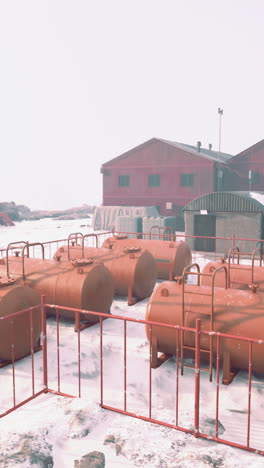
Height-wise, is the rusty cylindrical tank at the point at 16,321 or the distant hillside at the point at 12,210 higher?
the distant hillside at the point at 12,210

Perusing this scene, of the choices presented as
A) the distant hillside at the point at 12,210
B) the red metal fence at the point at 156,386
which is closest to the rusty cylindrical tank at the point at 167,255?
the red metal fence at the point at 156,386

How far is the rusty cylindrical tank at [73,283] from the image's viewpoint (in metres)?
11.7

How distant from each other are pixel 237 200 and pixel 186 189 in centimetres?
1567

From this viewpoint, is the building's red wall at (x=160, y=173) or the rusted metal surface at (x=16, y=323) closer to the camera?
the rusted metal surface at (x=16, y=323)

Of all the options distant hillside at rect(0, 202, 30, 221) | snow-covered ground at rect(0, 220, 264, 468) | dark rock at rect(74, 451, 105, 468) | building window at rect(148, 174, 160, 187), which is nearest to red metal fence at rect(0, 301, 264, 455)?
snow-covered ground at rect(0, 220, 264, 468)

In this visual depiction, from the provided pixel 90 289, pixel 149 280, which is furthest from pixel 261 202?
pixel 90 289

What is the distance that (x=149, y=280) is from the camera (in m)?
15.0

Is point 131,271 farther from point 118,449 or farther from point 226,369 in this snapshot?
point 118,449

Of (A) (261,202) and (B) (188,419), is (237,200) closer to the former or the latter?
(A) (261,202)

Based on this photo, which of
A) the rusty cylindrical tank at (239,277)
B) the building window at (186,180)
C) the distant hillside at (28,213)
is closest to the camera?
the rusty cylindrical tank at (239,277)

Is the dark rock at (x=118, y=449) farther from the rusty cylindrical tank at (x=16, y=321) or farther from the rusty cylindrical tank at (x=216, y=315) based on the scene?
the rusty cylindrical tank at (x=16, y=321)

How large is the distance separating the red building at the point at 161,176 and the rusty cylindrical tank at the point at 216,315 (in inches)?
1165

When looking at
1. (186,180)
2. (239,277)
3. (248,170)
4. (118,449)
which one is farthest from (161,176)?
(118,449)

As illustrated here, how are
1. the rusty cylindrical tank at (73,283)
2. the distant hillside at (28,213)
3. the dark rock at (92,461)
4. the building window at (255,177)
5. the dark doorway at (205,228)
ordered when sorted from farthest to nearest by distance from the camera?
the distant hillside at (28,213) < the building window at (255,177) < the dark doorway at (205,228) < the rusty cylindrical tank at (73,283) < the dark rock at (92,461)
